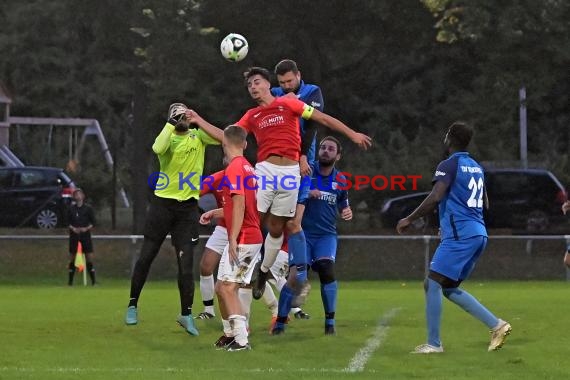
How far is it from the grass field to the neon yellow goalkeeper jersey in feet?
4.51

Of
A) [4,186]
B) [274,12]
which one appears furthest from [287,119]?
[4,186]

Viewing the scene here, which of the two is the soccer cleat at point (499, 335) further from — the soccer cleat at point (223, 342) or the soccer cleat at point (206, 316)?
the soccer cleat at point (206, 316)

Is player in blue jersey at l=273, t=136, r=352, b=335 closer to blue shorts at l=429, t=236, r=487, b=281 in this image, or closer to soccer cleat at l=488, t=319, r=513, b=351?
blue shorts at l=429, t=236, r=487, b=281

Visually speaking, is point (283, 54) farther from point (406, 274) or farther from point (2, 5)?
point (2, 5)

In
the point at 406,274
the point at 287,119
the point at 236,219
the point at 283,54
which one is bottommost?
the point at 406,274

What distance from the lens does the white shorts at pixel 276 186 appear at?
38.7 ft

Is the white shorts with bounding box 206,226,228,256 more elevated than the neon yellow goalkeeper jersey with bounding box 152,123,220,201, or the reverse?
the neon yellow goalkeeper jersey with bounding box 152,123,220,201

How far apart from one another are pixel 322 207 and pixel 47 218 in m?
21.7

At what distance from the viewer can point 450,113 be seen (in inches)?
1444

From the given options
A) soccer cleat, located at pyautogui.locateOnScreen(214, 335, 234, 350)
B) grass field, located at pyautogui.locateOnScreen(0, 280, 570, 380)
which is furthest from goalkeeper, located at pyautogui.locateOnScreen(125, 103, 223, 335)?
soccer cleat, located at pyautogui.locateOnScreen(214, 335, 234, 350)

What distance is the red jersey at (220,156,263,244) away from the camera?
1038 cm

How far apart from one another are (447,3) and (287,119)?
16.2m

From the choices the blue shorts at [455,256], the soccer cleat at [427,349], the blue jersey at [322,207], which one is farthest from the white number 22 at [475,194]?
the blue jersey at [322,207]

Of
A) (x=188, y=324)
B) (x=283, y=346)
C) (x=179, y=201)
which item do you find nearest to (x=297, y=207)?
(x=179, y=201)
